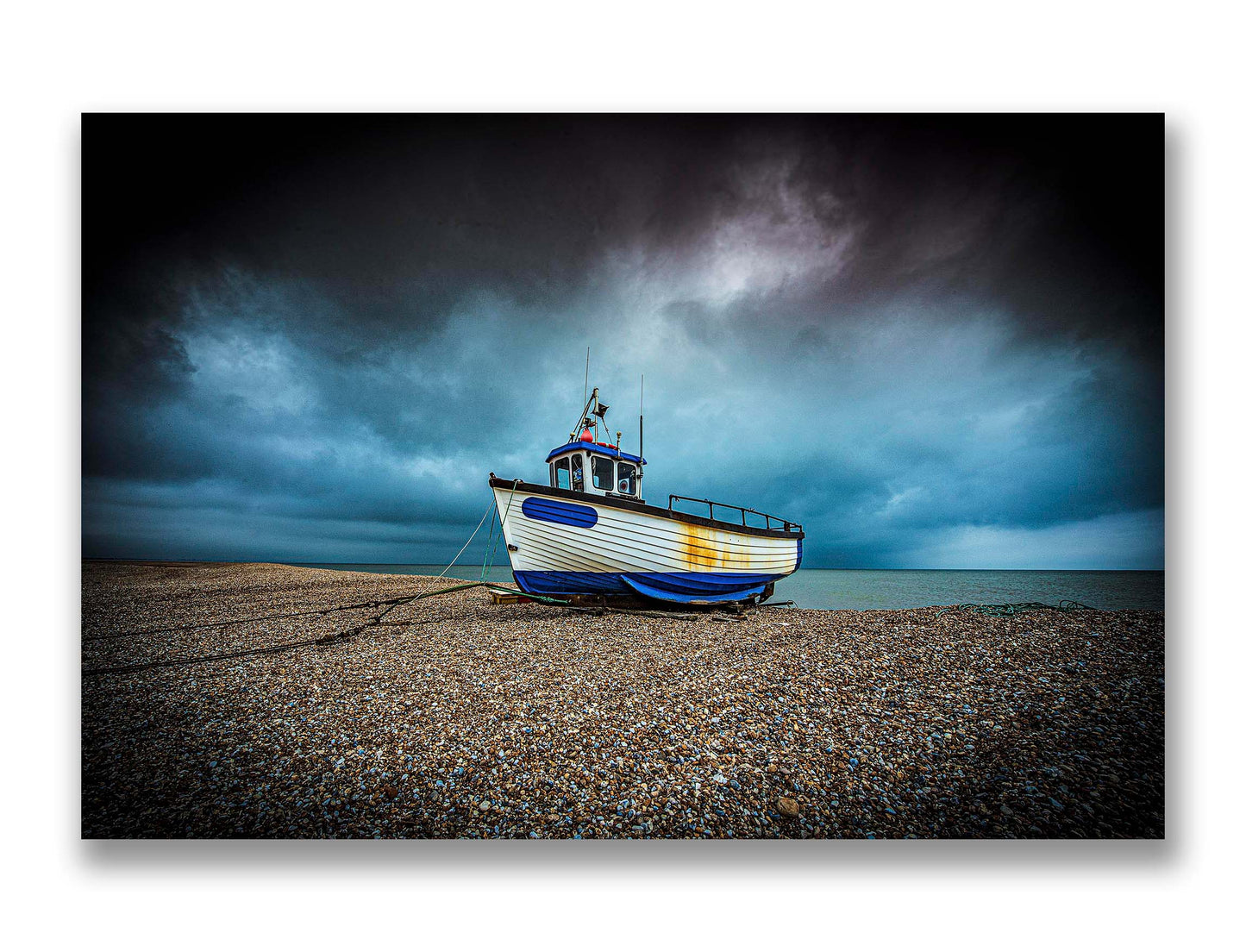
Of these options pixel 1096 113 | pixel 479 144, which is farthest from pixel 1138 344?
pixel 479 144

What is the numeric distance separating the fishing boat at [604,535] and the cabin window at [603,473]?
2 centimetres

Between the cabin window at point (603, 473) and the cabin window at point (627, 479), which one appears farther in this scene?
the cabin window at point (627, 479)

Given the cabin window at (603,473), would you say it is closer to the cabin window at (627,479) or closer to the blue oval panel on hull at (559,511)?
the cabin window at (627,479)

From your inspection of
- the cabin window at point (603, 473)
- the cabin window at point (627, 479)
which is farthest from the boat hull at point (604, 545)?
the cabin window at point (627, 479)

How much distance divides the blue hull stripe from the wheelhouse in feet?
5.96

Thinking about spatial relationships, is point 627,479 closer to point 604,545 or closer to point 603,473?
point 603,473

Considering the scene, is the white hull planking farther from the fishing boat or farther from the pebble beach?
the pebble beach

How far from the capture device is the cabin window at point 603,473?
964cm

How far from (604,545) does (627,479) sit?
2147mm

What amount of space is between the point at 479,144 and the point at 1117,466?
6843mm

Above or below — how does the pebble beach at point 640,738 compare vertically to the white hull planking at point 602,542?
below

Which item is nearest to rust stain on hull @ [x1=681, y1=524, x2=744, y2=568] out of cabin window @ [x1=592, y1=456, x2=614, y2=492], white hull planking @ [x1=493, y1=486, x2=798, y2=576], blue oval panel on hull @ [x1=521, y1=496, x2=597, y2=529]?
white hull planking @ [x1=493, y1=486, x2=798, y2=576]
